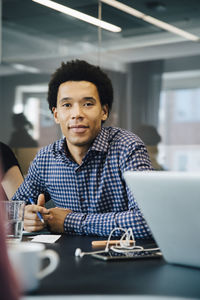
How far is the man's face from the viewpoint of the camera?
85.7 inches

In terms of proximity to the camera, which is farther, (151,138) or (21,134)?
(21,134)

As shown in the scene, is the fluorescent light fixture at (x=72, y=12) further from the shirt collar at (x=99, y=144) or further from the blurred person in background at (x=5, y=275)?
the blurred person in background at (x=5, y=275)

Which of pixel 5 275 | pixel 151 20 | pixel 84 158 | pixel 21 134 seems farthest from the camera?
pixel 21 134

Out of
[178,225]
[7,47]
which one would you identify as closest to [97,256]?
[178,225]

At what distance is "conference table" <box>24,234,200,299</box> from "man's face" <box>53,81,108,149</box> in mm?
904

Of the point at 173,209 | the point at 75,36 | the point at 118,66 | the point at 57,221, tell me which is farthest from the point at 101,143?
the point at 75,36

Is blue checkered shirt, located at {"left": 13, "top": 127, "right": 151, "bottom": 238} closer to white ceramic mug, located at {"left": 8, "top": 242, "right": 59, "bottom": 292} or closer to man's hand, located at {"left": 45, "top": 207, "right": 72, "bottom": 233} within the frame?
man's hand, located at {"left": 45, "top": 207, "right": 72, "bottom": 233}

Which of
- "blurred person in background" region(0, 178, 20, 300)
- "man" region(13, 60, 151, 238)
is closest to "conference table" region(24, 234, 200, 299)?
"blurred person in background" region(0, 178, 20, 300)

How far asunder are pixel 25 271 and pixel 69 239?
0.74 metres

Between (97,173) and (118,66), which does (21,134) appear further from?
(97,173)

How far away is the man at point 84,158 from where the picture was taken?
6.97 feet

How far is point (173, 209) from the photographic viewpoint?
1132 mm

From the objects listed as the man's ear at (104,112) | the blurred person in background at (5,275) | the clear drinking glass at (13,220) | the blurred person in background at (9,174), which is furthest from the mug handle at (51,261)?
the blurred person in background at (9,174)

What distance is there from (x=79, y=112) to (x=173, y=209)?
44.9 inches
